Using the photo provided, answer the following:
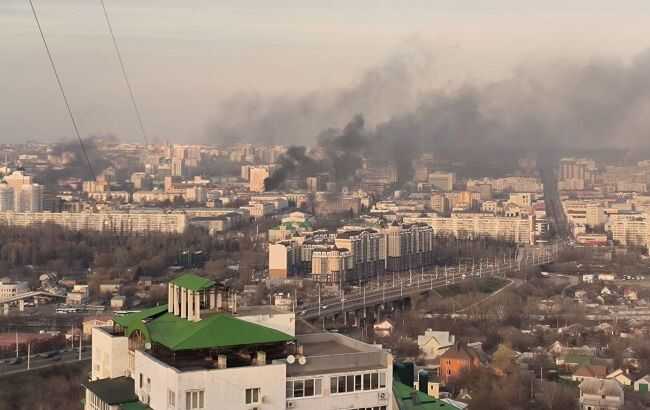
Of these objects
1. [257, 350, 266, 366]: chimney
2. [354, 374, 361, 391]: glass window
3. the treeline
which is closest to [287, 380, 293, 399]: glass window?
[257, 350, 266, 366]: chimney

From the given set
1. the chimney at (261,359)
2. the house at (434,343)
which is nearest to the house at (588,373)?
the house at (434,343)

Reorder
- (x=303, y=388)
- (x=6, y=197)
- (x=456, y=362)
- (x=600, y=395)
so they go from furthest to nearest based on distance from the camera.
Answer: (x=6, y=197)
(x=456, y=362)
(x=600, y=395)
(x=303, y=388)

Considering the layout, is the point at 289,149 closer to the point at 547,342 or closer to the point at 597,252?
the point at 597,252

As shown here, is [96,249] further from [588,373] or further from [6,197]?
[588,373]

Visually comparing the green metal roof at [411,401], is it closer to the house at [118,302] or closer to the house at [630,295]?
the house at [118,302]

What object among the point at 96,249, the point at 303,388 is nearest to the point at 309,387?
the point at 303,388

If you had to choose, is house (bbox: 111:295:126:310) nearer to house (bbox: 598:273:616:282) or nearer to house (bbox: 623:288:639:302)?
house (bbox: 623:288:639:302)
